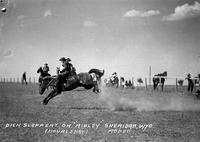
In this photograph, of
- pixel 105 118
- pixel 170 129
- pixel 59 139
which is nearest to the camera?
pixel 59 139

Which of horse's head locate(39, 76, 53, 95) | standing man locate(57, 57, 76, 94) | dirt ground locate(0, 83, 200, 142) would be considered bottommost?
dirt ground locate(0, 83, 200, 142)

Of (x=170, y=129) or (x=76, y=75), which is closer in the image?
(x=170, y=129)

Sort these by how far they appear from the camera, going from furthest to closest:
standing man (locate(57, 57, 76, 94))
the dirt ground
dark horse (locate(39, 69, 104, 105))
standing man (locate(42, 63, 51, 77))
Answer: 1. standing man (locate(42, 63, 51, 77))
2. dark horse (locate(39, 69, 104, 105))
3. standing man (locate(57, 57, 76, 94))
4. the dirt ground

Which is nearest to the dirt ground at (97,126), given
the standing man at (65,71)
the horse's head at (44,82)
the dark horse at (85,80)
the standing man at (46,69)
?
the horse's head at (44,82)

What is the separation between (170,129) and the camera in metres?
8.94

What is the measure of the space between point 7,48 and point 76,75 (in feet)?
→ 9.38

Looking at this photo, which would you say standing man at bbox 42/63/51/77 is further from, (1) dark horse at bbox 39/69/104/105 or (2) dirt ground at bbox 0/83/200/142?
(2) dirt ground at bbox 0/83/200/142

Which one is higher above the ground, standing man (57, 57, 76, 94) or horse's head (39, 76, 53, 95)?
standing man (57, 57, 76, 94)

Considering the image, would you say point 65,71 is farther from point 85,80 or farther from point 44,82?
point 44,82

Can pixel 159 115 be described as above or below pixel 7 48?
below

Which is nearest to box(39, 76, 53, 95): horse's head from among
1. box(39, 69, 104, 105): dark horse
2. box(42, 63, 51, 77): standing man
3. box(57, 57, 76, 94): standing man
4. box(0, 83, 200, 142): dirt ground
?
box(39, 69, 104, 105): dark horse

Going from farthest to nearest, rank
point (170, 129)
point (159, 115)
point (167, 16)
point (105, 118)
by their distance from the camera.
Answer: point (167, 16) → point (159, 115) → point (105, 118) → point (170, 129)

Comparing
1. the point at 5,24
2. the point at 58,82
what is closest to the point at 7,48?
the point at 5,24

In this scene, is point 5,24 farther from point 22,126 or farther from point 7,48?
point 22,126
